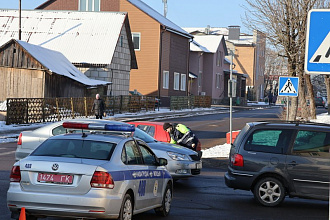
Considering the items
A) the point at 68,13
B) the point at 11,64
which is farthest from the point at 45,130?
the point at 68,13

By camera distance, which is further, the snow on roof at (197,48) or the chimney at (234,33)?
the chimney at (234,33)

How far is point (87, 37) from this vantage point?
50156 millimetres

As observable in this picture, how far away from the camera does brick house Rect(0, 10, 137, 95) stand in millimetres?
49000

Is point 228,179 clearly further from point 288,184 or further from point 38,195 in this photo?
point 38,195

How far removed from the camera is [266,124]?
12.5m

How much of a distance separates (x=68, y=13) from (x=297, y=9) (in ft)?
98.0

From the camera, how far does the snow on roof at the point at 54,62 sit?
1549 inches

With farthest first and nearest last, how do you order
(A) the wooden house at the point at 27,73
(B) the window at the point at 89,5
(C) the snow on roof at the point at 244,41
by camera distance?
(C) the snow on roof at the point at 244,41 < (B) the window at the point at 89,5 < (A) the wooden house at the point at 27,73

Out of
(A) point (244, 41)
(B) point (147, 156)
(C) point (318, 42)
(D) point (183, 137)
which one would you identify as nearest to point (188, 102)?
(D) point (183, 137)

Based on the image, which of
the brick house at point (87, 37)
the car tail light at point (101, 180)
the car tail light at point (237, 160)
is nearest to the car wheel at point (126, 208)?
the car tail light at point (101, 180)

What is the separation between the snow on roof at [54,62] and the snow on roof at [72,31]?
4.39 meters

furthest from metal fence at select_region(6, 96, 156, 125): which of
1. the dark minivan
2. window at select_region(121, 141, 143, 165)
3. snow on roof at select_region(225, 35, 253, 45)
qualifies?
snow on roof at select_region(225, 35, 253, 45)

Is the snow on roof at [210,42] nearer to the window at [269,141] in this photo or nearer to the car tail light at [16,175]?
the window at [269,141]

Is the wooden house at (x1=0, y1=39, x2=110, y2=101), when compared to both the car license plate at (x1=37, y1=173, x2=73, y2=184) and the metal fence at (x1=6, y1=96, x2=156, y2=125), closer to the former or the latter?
the metal fence at (x1=6, y1=96, x2=156, y2=125)
